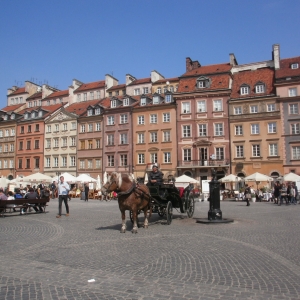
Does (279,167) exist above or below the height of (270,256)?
above

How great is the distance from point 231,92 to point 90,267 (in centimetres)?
4026

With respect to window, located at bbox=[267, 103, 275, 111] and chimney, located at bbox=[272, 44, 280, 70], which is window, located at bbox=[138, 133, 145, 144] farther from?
chimney, located at bbox=[272, 44, 280, 70]

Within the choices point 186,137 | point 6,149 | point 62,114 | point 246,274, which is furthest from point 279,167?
point 6,149

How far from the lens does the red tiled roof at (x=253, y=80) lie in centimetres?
4294

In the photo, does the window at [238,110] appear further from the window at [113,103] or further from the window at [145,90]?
the window at [113,103]

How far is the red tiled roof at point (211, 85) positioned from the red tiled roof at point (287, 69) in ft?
19.8

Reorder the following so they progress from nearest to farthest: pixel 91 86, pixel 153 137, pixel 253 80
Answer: pixel 253 80 < pixel 153 137 < pixel 91 86

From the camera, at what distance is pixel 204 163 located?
141ft

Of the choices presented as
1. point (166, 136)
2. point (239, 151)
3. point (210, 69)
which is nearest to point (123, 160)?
point (166, 136)

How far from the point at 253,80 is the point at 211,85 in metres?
5.35

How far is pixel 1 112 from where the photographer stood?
63.1 metres

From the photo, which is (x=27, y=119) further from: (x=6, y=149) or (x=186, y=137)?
(x=186, y=137)

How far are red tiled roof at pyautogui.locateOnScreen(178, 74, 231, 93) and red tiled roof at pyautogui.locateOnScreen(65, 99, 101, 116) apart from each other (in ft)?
48.8

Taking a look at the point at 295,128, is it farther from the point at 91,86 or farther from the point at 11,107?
the point at 11,107
